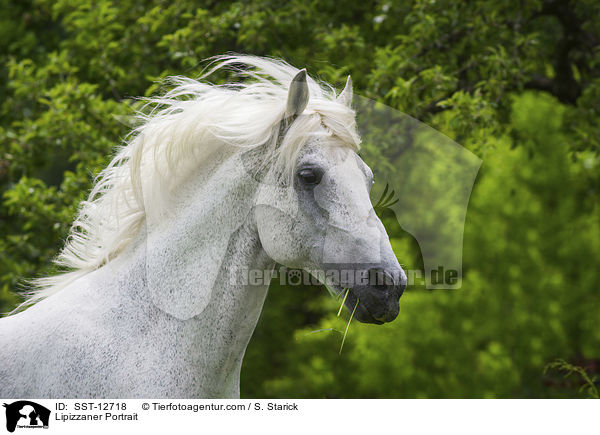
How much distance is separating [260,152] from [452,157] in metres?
2.85

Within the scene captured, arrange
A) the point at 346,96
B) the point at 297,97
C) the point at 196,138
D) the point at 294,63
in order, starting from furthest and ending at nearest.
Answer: the point at 294,63 → the point at 346,96 → the point at 196,138 → the point at 297,97

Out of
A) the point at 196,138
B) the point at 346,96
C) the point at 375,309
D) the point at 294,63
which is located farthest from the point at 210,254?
the point at 294,63

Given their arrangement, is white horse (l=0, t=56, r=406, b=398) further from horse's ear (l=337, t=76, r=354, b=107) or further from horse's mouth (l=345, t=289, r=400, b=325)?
horse's ear (l=337, t=76, r=354, b=107)

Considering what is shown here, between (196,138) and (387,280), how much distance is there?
35.5 inches

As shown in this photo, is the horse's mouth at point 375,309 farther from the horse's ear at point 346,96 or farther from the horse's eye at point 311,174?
the horse's ear at point 346,96

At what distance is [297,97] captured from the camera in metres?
2.09

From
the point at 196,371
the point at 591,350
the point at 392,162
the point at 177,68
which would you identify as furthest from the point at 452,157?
the point at 591,350

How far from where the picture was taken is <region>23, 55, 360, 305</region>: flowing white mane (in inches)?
84.6

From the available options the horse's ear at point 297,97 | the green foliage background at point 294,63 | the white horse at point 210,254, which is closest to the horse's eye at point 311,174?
the white horse at point 210,254

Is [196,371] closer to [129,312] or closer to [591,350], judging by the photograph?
[129,312]

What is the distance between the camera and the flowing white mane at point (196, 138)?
215 centimetres

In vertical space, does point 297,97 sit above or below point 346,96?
above
